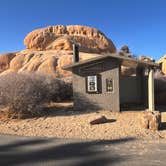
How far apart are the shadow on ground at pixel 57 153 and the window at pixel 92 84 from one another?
7756 millimetres

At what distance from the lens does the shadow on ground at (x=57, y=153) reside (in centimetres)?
593

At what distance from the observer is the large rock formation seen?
3412 cm

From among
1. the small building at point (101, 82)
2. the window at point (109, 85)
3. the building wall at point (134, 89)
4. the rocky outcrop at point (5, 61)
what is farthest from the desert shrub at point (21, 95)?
the rocky outcrop at point (5, 61)

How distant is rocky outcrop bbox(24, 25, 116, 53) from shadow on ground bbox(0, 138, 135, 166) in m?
34.6

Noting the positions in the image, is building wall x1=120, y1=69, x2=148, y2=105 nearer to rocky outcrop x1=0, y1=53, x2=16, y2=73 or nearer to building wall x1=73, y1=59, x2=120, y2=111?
building wall x1=73, y1=59, x2=120, y2=111

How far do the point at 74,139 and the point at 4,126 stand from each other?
451 centimetres

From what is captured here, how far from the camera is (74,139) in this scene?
8445 mm

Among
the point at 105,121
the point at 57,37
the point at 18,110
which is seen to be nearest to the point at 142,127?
the point at 105,121

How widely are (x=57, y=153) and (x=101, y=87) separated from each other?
30.9ft

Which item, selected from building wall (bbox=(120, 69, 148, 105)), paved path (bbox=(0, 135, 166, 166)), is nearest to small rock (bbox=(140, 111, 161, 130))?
paved path (bbox=(0, 135, 166, 166))

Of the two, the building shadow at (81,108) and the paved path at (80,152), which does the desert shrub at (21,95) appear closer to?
the building shadow at (81,108)

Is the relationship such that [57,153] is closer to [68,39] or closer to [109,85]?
[109,85]

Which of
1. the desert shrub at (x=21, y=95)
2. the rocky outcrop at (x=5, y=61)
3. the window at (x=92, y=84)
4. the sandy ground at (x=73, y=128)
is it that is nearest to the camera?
the sandy ground at (x=73, y=128)

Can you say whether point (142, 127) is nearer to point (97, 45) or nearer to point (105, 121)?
point (105, 121)
